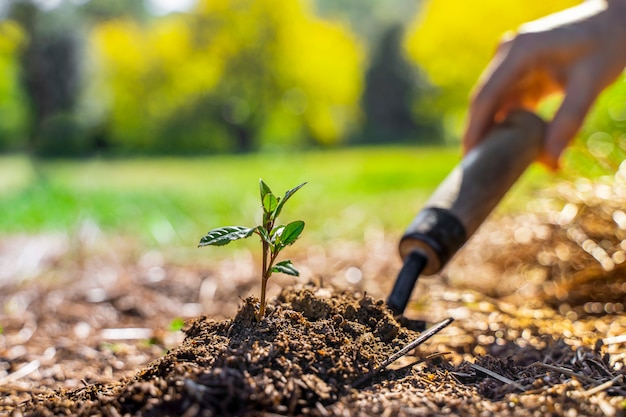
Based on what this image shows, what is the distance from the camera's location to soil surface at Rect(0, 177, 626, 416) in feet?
3.46

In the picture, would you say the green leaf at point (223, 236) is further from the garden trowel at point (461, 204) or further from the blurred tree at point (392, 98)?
the blurred tree at point (392, 98)

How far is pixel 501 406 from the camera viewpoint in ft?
3.43

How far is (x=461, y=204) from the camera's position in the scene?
1747 mm

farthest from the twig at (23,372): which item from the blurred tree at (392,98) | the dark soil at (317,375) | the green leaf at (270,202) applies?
the blurred tree at (392,98)

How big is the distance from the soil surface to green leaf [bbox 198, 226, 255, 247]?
181 mm

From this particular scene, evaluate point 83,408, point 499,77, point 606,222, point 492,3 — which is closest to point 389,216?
point 606,222

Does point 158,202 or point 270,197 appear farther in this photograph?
point 158,202

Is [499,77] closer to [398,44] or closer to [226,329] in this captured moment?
[226,329]

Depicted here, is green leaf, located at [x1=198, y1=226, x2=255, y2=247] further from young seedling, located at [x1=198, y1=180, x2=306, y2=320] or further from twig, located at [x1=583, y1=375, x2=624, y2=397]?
twig, located at [x1=583, y1=375, x2=624, y2=397]

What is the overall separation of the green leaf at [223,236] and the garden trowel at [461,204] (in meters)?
0.55

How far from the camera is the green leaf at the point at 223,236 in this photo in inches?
45.4

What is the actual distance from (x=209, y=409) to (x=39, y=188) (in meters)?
6.81

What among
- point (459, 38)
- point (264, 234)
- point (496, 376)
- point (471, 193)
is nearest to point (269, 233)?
point (264, 234)

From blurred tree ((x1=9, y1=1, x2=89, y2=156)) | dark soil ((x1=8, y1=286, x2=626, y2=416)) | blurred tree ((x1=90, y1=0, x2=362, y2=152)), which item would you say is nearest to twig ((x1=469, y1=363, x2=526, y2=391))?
dark soil ((x1=8, y1=286, x2=626, y2=416))
